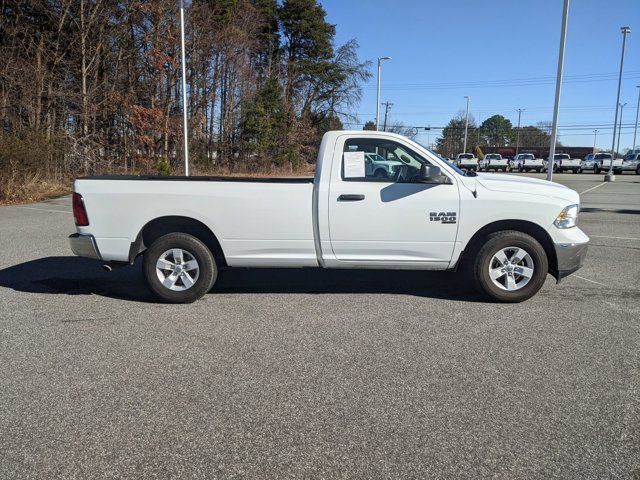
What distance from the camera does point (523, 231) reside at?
5.79 m

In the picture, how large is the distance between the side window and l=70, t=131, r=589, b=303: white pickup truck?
0.02 meters

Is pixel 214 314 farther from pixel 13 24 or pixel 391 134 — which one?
pixel 13 24

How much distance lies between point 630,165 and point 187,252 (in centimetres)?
5501

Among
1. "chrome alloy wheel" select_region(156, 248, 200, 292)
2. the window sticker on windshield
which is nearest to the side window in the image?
the window sticker on windshield

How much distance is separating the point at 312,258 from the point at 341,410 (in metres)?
2.56

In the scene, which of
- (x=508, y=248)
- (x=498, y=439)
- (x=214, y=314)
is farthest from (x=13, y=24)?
(x=498, y=439)

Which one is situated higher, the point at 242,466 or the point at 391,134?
the point at 391,134

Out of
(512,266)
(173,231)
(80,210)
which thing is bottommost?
(512,266)

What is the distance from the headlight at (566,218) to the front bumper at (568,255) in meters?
0.22

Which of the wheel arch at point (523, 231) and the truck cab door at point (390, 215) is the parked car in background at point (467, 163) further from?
the truck cab door at point (390, 215)

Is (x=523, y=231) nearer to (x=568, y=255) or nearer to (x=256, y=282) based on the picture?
(x=568, y=255)

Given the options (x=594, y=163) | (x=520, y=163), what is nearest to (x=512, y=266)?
(x=594, y=163)

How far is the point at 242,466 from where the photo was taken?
2812 mm

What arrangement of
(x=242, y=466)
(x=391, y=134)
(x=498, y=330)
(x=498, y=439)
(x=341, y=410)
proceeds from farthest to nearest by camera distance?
(x=391, y=134) → (x=498, y=330) → (x=341, y=410) → (x=498, y=439) → (x=242, y=466)
